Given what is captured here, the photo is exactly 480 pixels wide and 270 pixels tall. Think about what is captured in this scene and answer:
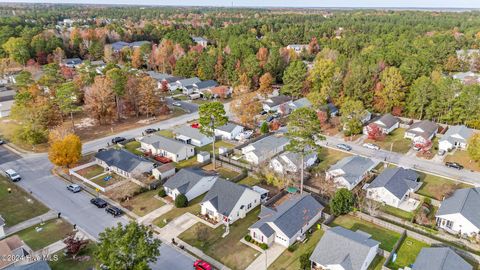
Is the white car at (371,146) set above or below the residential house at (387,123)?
below

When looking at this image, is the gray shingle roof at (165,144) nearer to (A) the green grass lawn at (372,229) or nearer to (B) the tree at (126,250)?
(A) the green grass lawn at (372,229)

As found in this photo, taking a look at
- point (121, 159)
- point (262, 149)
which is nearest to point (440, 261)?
point (262, 149)

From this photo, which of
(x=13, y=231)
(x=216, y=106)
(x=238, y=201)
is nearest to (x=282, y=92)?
(x=216, y=106)

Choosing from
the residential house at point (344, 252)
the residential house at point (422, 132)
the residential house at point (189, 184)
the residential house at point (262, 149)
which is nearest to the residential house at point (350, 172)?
the residential house at point (262, 149)

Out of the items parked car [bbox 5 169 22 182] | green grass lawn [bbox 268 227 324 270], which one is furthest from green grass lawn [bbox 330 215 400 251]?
parked car [bbox 5 169 22 182]

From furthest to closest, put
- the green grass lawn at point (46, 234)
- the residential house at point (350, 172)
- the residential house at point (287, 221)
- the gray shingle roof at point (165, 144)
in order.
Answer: the gray shingle roof at point (165, 144)
the residential house at point (350, 172)
the green grass lawn at point (46, 234)
the residential house at point (287, 221)

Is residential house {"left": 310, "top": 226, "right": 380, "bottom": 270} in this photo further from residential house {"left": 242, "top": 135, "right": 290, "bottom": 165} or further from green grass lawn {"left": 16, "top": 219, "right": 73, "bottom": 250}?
green grass lawn {"left": 16, "top": 219, "right": 73, "bottom": 250}
